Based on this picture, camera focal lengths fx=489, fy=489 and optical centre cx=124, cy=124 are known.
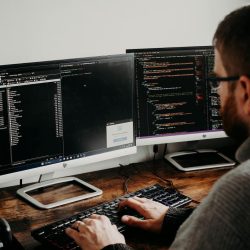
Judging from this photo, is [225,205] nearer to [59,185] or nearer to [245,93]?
[245,93]

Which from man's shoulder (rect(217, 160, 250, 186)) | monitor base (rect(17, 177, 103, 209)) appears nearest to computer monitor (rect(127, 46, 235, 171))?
monitor base (rect(17, 177, 103, 209))

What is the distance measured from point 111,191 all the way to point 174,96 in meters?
0.49

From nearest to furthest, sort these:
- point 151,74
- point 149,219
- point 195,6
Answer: point 149,219, point 151,74, point 195,6

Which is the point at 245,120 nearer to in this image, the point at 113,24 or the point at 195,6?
the point at 113,24

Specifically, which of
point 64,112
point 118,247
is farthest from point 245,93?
point 64,112

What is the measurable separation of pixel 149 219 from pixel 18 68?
650mm

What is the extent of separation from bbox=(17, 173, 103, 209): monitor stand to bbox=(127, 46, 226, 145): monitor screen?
292 mm

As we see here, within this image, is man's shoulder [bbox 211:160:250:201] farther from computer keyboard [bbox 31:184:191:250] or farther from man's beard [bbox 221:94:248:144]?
computer keyboard [bbox 31:184:191:250]

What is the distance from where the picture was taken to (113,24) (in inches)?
81.0

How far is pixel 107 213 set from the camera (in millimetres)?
1600

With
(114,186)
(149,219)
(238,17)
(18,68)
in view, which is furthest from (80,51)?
(238,17)

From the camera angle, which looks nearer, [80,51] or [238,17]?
[238,17]

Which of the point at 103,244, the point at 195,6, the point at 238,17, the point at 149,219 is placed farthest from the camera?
the point at 195,6

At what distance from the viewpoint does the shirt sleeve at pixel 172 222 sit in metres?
1.53
